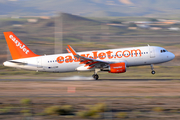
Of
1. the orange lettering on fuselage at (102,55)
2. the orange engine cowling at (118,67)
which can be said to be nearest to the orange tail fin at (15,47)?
the orange lettering on fuselage at (102,55)

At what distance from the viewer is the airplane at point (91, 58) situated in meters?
34.0

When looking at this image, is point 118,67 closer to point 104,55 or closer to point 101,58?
point 104,55

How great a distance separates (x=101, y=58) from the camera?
34656 mm

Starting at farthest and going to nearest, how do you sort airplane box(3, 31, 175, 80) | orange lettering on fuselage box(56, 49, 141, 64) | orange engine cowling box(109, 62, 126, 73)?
orange lettering on fuselage box(56, 49, 141, 64)
airplane box(3, 31, 175, 80)
orange engine cowling box(109, 62, 126, 73)

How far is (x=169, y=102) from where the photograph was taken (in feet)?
68.2

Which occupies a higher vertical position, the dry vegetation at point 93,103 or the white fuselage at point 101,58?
the white fuselage at point 101,58

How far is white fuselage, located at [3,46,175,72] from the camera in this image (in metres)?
34.2

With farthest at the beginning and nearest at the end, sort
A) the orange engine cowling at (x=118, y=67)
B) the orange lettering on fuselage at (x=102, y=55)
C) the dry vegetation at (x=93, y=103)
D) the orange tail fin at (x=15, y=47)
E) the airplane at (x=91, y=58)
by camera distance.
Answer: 1. the orange tail fin at (x=15, y=47)
2. the orange lettering on fuselage at (x=102, y=55)
3. the airplane at (x=91, y=58)
4. the orange engine cowling at (x=118, y=67)
5. the dry vegetation at (x=93, y=103)

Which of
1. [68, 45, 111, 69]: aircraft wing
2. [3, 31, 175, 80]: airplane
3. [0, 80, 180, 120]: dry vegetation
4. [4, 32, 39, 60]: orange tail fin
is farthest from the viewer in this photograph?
[4, 32, 39, 60]: orange tail fin

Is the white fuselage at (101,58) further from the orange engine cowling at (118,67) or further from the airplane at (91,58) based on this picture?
the orange engine cowling at (118,67)

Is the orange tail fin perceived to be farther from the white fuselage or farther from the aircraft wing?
the aircraft wing

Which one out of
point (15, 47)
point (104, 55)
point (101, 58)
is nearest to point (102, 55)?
point (104, 55)

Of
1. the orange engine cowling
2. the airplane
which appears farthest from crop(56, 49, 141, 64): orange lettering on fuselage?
the orange engine cowling

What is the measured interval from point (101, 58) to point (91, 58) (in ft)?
4.30
